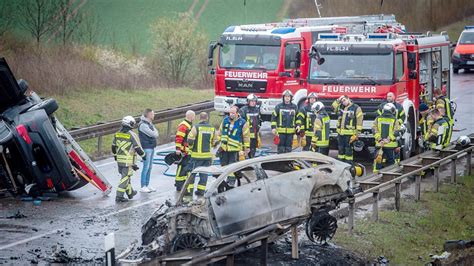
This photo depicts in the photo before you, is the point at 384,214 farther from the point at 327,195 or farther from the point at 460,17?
the point at 460,17

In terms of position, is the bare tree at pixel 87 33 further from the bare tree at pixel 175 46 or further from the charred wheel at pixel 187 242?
the charred wheel at pixel 187 242

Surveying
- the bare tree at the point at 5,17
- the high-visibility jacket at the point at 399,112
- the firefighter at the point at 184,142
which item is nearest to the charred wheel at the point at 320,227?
the firefighter at the point at 184,142

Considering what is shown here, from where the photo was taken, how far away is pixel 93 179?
16.0 meters

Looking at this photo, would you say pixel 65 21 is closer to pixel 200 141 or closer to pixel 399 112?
pixel 399 112

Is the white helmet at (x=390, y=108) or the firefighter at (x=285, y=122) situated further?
the firefighter at (x=285, y=122)

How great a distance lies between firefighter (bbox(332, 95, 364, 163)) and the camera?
1811 cm

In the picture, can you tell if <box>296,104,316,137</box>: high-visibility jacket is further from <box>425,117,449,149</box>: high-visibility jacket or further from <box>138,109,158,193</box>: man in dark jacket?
<box>138,109,158,193</box>: man in dark jacket

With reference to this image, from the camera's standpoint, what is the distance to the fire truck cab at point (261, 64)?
2348 centimetres

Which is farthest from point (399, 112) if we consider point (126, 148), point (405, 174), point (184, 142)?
point (126, 148)

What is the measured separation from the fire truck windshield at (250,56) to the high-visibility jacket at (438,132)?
5.66m

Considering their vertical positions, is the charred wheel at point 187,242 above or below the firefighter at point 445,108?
below

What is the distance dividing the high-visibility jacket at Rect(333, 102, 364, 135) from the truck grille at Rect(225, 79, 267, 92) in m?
5.51

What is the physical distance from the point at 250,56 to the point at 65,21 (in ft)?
41.9

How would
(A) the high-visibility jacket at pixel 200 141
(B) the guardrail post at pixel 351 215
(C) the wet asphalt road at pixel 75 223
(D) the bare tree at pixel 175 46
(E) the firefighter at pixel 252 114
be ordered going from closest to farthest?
(C) the wet asphalt road at pixel 75 223 < (B) the guardrail post at pixel 351 215 < (A) the high-visibility jacket at pixel 200 141 < (E) the firefighter at pixel 252 114 < (D) the bare tree at pixel 175 46
